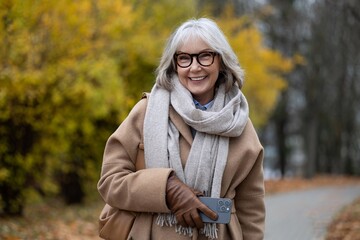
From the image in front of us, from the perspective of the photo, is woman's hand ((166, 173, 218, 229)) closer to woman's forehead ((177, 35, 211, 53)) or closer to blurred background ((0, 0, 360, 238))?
woman's forehead ((177, 35, 211, 53))

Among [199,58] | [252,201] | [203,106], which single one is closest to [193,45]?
[199,58]

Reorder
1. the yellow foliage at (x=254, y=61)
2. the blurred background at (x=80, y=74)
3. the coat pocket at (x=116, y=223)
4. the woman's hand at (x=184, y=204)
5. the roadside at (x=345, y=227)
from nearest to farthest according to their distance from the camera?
the woman's hand at (x=184, y=204), the coat pocket at (x=116, y=223), the roadside at (x=345, y=227), the blurred background at (x=80, y=74), the yellow foliage at (x=254, y=61)

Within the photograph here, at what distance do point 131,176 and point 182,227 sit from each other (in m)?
0.32

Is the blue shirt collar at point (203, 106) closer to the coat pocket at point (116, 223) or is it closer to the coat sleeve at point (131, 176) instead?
the coat sleeve at point (131, 176)

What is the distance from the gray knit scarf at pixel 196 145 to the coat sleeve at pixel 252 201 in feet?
0.69

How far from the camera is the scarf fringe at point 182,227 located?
2525mm

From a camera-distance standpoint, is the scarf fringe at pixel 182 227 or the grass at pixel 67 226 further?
the grass at pixel 67 226

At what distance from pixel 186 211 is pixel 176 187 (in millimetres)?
110

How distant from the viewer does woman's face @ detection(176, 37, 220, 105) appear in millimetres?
2650

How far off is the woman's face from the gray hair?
24 mm

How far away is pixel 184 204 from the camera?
2.44 m

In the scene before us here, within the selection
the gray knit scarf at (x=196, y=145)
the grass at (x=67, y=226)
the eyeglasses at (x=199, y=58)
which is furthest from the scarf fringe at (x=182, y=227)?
the grass at (x=67, y=226)

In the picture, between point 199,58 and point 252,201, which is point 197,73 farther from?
point 252,201

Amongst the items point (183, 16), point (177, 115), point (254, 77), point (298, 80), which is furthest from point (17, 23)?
point (298, 80)
